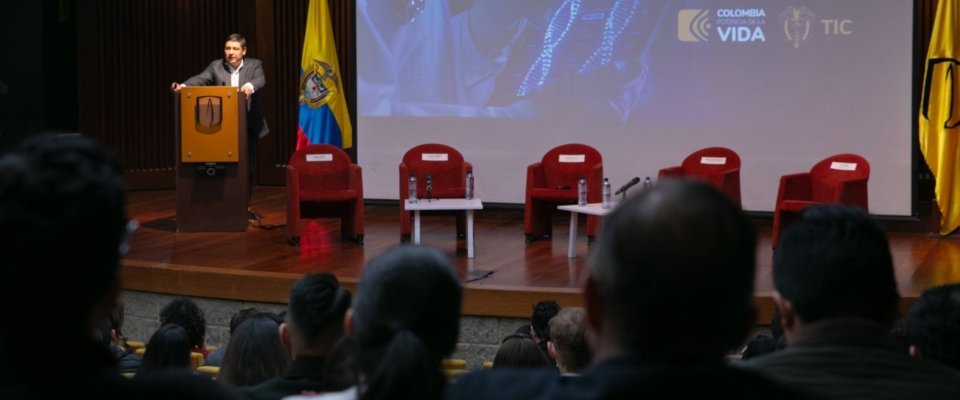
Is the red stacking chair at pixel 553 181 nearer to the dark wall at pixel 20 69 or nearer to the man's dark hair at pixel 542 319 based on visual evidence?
the man's dark hair at pixel 542 319

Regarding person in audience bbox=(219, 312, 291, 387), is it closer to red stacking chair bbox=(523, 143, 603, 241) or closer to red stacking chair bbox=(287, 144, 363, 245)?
red stacking chair bbox=(287, 144, 363, 245)

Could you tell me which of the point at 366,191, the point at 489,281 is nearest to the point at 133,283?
the point at 489,281

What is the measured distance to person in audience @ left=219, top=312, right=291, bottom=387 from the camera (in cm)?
357

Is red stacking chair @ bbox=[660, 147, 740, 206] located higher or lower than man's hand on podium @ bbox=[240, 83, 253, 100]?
lower

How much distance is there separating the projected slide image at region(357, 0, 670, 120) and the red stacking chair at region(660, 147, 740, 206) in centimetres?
112

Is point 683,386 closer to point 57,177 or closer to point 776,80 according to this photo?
point 57,177

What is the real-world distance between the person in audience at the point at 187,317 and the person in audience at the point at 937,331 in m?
3.27

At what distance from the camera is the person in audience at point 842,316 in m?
1.61

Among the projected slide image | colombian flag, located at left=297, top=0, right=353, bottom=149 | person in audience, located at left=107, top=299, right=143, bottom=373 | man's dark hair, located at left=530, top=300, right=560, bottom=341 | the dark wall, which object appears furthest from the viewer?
the dark wall

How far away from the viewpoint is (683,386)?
112cm

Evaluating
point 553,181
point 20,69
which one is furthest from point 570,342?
point 20,69

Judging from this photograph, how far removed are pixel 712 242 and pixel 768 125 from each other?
29.9 feet

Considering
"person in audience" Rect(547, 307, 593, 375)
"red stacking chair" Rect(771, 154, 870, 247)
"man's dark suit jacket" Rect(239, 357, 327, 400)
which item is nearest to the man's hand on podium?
"red stacking chair" Rect(771, 154, 870, 247)

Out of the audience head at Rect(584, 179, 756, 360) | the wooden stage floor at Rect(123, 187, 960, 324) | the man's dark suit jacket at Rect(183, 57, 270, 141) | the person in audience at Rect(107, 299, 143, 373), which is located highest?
the man's dark suit jacket at Rect(183, 57, 270, 141)
